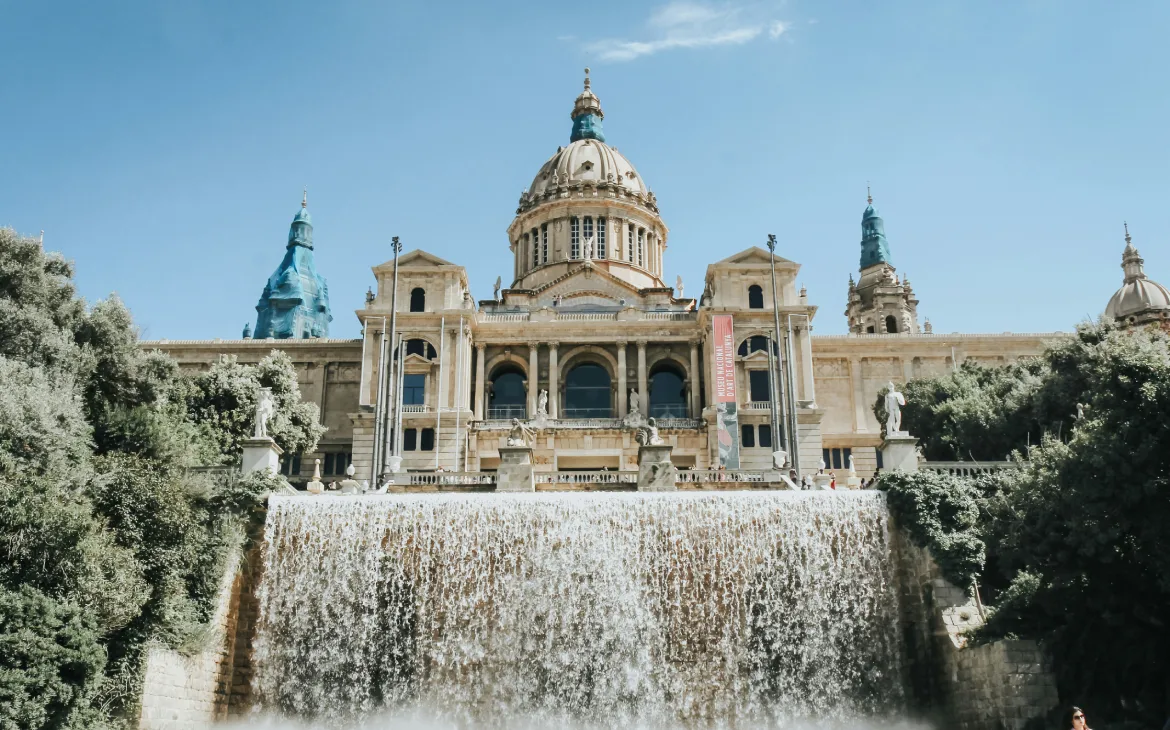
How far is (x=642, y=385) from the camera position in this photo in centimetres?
4944

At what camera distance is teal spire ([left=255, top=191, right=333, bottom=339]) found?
99750 millimetres

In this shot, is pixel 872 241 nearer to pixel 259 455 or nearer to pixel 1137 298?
pixel 1137 298

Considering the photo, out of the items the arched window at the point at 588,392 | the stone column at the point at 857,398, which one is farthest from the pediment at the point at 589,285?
the stone column at the point at 857,398

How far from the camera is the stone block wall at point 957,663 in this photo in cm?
2030

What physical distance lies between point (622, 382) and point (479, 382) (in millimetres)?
6887

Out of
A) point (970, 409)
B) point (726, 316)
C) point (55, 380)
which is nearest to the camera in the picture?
point (55, 380)

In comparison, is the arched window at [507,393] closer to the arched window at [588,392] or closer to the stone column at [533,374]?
the stone column at [533,374]

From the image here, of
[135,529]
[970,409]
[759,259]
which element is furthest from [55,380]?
[759,259]

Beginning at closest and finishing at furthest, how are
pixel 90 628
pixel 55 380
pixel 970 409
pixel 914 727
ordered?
pixel 90 628 → pixel 914 727 → pixel 55 380 → pixel 970 409

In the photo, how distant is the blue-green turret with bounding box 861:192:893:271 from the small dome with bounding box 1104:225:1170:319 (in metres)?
16.1

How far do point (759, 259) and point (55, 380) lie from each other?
32220 mm

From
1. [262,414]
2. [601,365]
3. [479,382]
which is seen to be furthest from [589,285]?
[262,414]

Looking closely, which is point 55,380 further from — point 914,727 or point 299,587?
point 914,727

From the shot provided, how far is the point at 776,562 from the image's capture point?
78.8 ft
